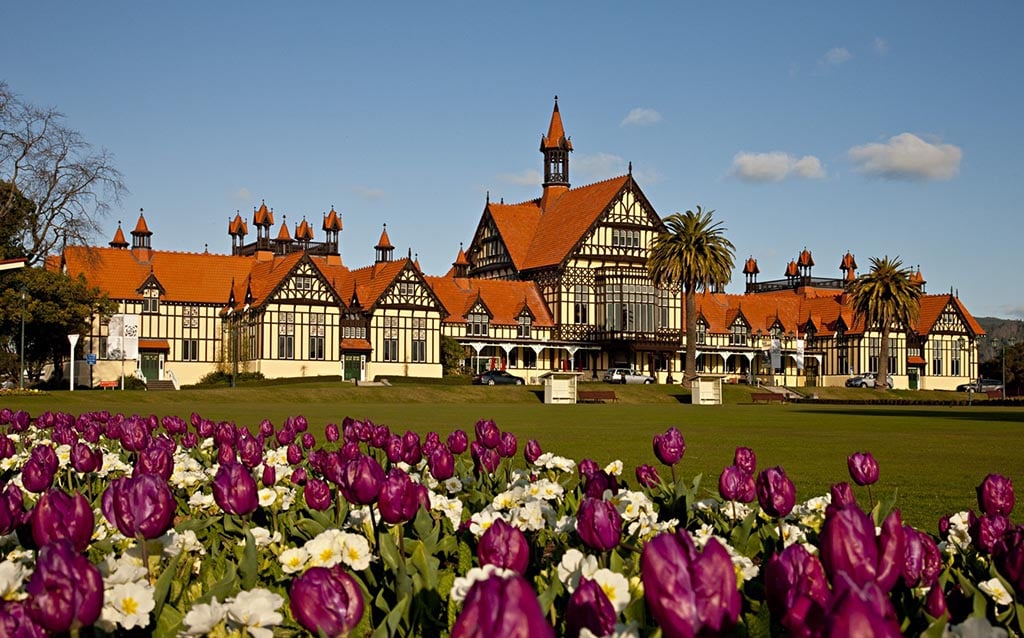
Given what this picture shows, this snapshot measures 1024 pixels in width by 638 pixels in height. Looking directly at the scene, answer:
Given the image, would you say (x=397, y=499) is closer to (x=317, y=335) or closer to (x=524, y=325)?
(x=317, y=335)

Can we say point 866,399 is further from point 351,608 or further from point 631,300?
point 351,608

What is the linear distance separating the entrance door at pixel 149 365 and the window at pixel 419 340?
16046 mm

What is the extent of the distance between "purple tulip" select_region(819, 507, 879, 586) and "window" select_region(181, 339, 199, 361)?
240 ft

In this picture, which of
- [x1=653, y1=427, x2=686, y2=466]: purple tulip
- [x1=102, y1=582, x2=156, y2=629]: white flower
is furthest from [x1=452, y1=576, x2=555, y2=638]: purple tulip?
[x1=653, y1=427, x2=686, y2=466]: purple tulip

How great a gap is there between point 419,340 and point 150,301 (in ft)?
56.4

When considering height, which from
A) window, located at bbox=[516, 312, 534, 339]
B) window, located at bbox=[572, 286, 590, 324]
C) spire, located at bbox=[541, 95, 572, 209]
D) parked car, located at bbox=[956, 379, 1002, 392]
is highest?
spire, located at bbox=[541, 95, 572, 209]

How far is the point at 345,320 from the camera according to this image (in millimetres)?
72438

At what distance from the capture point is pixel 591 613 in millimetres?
3242

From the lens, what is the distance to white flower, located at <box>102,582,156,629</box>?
13.0 feet

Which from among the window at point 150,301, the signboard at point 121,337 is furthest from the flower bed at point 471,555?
the window at point 150,301

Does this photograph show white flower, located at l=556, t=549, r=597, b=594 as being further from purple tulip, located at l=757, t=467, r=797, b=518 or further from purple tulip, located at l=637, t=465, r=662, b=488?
purple tulip, located at l=637, t=465, r=662, b=488

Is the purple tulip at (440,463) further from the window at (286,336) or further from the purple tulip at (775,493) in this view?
the window at (286,336)

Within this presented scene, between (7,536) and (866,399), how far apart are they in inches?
2608

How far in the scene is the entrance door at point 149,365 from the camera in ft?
233
